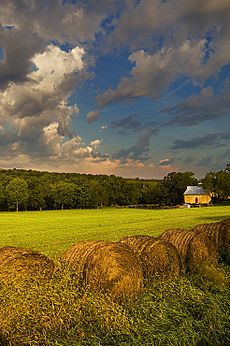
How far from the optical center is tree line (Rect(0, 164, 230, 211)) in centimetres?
10469

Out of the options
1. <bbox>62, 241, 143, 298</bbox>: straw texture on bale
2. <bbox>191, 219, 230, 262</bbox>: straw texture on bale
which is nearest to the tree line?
<bbox>191, 219, 230, 262</bbox>: straw texture on bale

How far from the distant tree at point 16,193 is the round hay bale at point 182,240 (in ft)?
299

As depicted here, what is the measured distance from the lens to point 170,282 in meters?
10.7

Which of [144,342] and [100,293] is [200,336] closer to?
[144,342]

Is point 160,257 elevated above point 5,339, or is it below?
above

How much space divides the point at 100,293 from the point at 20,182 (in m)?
98.8

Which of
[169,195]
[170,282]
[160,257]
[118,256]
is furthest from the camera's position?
[169,195]

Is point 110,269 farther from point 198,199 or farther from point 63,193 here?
point 198,199

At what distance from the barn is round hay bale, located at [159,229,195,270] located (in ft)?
325

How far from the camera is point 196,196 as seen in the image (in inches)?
4496

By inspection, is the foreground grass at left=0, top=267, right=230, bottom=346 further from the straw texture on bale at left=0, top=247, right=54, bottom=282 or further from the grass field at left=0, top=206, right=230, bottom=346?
the straw texture on bale at left=0, top=247, right=54, bottom=282

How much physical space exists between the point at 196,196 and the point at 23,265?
10862 cm

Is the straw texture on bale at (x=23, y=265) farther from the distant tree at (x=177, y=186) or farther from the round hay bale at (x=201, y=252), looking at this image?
the distant tree at (x=177, y=186)

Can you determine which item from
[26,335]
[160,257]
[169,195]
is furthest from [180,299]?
[169,195]
